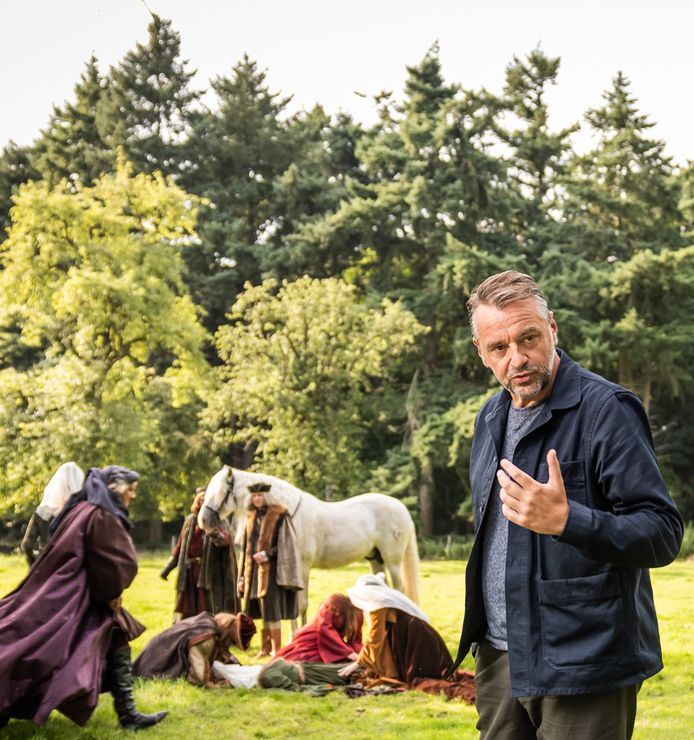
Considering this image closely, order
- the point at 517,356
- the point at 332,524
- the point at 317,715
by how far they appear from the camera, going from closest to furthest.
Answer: the point at 517,356
the point at 317,715
the point at 332,524

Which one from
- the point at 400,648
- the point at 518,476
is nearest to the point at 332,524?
the point at 400,648

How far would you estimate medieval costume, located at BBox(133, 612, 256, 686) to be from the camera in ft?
28.1

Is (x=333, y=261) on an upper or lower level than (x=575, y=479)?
upper

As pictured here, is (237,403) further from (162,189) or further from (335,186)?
(335,186)

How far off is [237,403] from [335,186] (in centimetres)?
1320

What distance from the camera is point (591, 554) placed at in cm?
228

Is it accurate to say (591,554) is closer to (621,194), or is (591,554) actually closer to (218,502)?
(218,502)

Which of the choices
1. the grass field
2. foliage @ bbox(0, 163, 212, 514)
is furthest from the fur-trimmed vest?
foliage @ bbox(0, 163, 212, 514)

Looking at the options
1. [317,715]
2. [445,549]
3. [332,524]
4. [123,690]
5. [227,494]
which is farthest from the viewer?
[445,549]

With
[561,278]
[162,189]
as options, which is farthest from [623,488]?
[561,278]

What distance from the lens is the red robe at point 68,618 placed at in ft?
19.6

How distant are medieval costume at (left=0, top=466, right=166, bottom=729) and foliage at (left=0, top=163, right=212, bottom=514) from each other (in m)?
16.6

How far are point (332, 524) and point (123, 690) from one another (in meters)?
4.97

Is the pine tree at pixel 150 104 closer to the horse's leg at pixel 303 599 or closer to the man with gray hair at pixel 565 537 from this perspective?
the horse's leg at pixel 303 599
